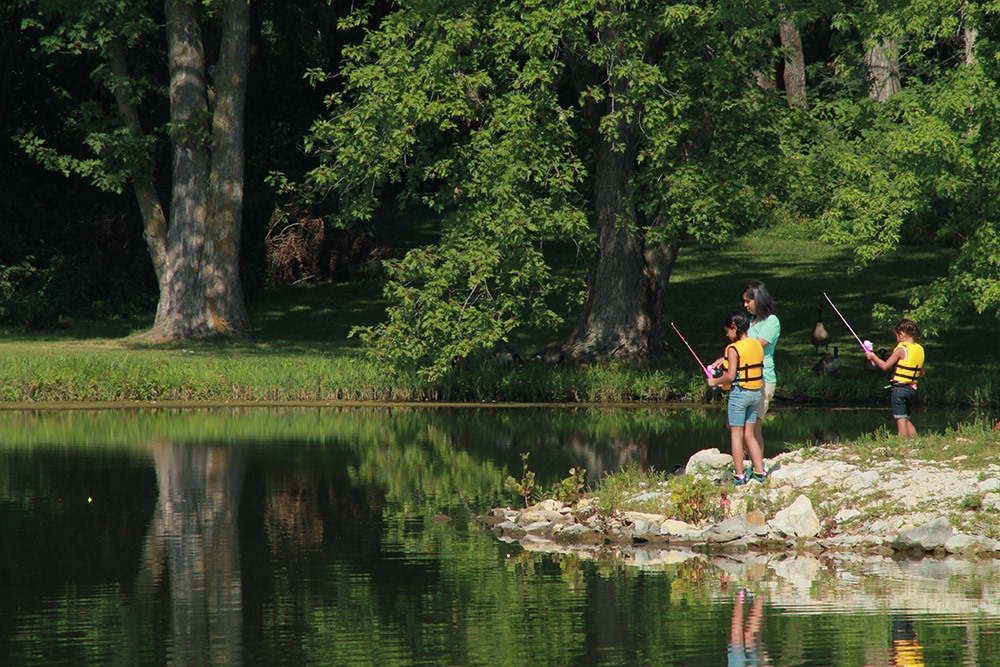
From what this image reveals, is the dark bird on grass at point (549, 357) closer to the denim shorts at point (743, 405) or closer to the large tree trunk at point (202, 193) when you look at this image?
the large tree trunk at point (202, 193)

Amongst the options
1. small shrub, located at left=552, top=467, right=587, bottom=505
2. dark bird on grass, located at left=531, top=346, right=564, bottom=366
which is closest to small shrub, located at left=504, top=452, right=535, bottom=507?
small shrub, located at left=552, top=467, right=587, bottom=505

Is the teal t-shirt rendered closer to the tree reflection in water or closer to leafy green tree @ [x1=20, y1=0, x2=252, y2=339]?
the tree reflection in water

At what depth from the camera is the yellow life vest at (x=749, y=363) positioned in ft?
53.9

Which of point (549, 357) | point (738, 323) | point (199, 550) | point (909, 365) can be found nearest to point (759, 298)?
point (738, 323)

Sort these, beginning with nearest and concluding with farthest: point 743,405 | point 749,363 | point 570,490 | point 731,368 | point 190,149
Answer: point 731,368
point 749,363
point 743,405
point 570,490
point 190,149

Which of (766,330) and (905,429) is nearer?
(766,330)

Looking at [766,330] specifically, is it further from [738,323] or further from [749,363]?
[749,363]

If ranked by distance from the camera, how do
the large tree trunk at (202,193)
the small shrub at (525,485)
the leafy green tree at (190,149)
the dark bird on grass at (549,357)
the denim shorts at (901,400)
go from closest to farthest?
the small shrub at (525,485)
the denim shorts at (901,400)
the dark bird on grass at (549,357)
the leafy green tree at (190,149)
the large tree trunk at (202,193)

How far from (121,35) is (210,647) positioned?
2978 centimetres

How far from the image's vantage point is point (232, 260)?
38875mm

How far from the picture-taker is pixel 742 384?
1656 cm

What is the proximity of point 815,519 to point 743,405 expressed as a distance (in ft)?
5.16

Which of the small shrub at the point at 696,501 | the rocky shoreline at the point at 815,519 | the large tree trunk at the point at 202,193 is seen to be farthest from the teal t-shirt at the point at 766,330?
the large tree trunk at the point at 202,193

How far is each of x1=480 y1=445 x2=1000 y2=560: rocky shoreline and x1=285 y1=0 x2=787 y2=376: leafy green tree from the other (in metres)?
12.5
